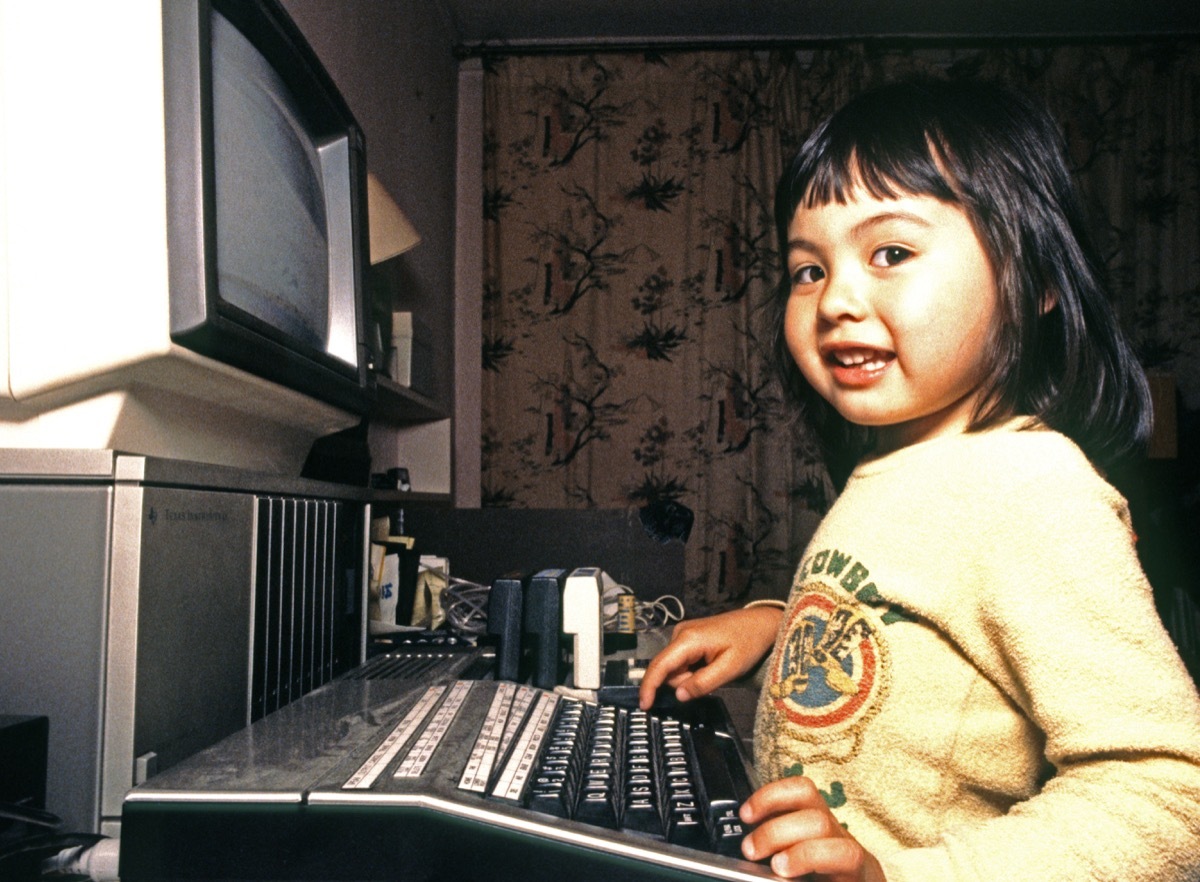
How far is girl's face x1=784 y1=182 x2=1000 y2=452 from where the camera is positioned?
2.28 feet

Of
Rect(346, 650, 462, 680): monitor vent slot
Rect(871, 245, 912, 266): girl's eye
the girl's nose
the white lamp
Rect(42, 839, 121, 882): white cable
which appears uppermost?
the white lamp

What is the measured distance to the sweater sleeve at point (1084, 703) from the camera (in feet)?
1.59

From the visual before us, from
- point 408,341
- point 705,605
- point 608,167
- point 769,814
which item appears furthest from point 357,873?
point 608,167

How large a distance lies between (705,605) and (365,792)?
9.46 feet

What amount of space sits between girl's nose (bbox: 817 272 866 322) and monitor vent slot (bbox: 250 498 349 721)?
50 cm

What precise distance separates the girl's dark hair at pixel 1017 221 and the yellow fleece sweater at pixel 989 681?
0.26 ft

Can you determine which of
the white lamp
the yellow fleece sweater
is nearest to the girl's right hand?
the yellow fleece sweater

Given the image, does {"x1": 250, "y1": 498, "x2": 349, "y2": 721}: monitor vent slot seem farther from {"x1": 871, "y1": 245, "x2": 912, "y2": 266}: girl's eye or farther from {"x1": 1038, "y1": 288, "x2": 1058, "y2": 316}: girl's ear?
{"x1": 1038, "y1": 288, "x2": 1058, "y2": 316}: girl's ear

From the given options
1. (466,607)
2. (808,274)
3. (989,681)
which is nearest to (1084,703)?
(989,681)

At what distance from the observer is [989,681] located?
607mm

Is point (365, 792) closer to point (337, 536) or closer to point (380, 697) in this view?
point (380, 697)

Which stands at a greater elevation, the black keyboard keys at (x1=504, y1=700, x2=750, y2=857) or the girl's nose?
the girl's nose

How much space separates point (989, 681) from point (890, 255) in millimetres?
341

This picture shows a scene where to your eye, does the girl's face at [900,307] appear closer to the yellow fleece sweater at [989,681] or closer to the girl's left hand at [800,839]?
the yellow fleece sweater at [989,681]
